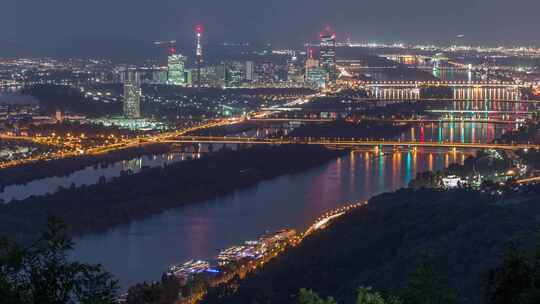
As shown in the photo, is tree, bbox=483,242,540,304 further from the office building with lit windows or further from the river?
the office building with lit windows

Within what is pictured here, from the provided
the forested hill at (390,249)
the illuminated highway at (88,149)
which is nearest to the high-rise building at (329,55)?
the illuminated highway at (88,149)

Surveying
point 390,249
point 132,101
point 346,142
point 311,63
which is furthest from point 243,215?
point 311,63

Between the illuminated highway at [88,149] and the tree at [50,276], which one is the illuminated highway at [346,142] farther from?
the tree at [50,276]

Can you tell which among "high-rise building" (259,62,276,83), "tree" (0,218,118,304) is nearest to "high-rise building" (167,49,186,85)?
"high-rise building" (259,62,276,83)

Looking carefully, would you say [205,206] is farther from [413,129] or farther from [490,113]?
[490,113]

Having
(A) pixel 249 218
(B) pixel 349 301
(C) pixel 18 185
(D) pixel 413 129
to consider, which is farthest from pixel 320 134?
(B) pixel 349 301

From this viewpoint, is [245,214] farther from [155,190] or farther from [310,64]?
[310,64]
